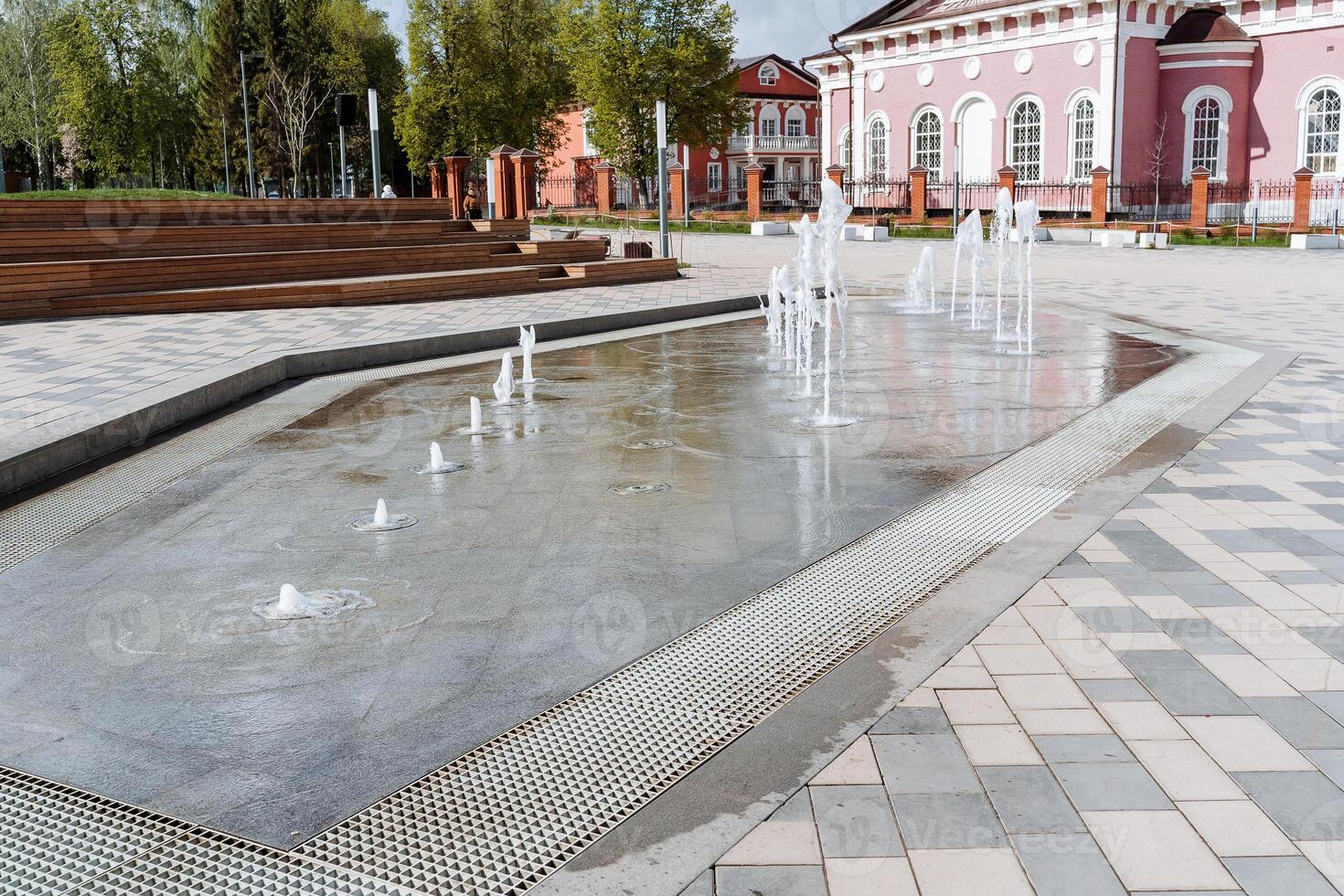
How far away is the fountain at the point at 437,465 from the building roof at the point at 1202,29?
3763 cm

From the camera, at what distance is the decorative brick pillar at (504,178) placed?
26.5 metres

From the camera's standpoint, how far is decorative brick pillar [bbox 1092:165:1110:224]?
1452 inches

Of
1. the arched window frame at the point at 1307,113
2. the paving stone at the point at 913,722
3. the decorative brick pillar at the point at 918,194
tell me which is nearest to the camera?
the paving stone at the point at 913,722

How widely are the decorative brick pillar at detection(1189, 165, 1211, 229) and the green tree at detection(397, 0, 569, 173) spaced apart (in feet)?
85.4

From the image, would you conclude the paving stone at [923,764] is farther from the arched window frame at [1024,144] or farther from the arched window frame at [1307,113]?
the arched window frame at [1024,144]

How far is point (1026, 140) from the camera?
136ft

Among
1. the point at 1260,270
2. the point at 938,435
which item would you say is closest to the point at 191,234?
the point at 938,435

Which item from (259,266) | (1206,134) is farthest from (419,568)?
(1206,134)

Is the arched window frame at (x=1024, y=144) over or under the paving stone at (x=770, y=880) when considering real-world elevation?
over

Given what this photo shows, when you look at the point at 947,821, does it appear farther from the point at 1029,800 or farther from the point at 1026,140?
the point at 1026,140

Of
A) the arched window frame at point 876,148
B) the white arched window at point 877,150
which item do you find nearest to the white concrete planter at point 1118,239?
the arched window frame at point 876,148

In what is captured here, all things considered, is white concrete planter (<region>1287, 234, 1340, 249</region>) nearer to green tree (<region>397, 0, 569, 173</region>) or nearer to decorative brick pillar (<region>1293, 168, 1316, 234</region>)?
decorative brick pillar (<region>1293, 168, 1316, 234</region>)

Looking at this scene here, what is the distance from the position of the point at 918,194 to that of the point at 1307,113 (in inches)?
470

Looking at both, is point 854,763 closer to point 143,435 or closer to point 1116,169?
point 143,435
